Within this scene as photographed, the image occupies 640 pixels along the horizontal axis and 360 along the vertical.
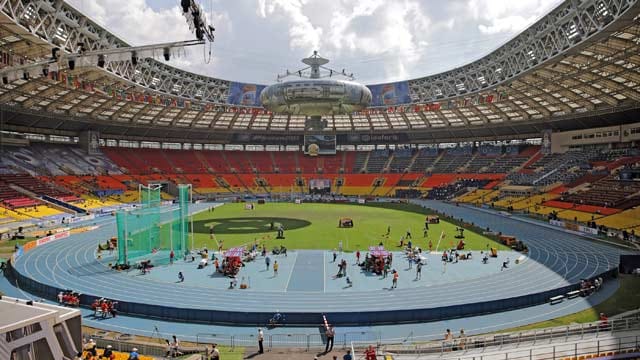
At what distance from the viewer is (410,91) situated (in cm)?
6744

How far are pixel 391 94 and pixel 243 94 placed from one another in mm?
24195

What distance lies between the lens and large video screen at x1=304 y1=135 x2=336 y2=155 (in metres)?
92.6

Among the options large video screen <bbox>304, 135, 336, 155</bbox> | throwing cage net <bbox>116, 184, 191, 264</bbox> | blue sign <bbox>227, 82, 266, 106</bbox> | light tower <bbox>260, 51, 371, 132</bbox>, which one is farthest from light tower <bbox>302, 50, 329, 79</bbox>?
large video screen <bbox>304, 135, 336, 155</bbox>

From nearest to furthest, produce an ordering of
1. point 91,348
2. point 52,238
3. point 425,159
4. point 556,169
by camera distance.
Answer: point 91,348
point 52,238
point 556,169
point 425,159

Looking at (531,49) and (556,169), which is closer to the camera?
(531,49)

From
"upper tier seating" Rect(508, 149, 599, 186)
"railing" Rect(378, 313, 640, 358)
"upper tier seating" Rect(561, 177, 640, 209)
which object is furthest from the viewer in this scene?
"upper tier seating" Rect(508, 149, 599, 186)

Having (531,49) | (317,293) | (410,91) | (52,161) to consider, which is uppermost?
(410,91)

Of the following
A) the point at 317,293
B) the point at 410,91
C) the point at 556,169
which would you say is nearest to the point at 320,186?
the point at 410,91

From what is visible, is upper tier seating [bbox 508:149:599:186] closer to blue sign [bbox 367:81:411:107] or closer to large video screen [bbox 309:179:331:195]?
blue sign [bbox 367:81:411:107]

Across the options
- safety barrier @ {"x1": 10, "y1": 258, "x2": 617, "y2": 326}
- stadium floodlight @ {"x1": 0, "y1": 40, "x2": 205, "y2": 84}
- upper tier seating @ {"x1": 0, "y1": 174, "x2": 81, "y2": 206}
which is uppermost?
stadium floodlight @ {"x1": 0, "y1": 40, "x2": 205, "y2": 84}

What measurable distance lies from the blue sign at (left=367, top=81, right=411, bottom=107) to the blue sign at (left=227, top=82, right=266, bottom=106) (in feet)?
63.7

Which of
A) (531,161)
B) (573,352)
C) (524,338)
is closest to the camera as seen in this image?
(573,352)

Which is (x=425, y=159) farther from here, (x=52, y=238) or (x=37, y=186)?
(x=52, y=238)

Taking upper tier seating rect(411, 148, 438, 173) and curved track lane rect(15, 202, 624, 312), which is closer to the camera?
curved track lane rect(15, 202, 624, 312)
